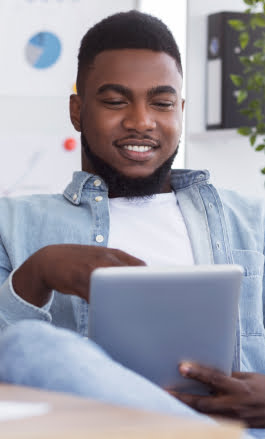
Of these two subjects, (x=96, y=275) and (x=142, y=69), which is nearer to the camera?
(x=96, y=275)

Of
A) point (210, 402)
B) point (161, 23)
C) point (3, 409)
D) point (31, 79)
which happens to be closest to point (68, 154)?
point (31, 79)

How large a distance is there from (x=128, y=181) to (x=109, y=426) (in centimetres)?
121

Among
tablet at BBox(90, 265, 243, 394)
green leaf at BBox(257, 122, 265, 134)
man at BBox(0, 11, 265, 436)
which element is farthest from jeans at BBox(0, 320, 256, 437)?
man at BBox(0, 11, 265, 436)

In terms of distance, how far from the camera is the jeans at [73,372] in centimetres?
66

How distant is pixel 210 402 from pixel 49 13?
229 cm

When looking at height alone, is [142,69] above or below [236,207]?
above

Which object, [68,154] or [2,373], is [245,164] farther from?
[2,373]

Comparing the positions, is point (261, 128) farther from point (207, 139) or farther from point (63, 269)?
point (207, 139)

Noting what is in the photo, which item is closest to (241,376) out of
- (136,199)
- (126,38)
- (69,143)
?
(136,199)

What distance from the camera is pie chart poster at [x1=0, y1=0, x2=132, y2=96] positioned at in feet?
9.81

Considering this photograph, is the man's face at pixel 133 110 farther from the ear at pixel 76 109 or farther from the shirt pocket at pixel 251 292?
the shirt pocket at pixel 251 292

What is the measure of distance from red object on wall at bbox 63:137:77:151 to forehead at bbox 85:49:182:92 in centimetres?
141

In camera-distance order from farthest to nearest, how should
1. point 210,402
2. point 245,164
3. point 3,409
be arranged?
point 245,164
point 210,402
point 3,409

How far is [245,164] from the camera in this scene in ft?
9.79
